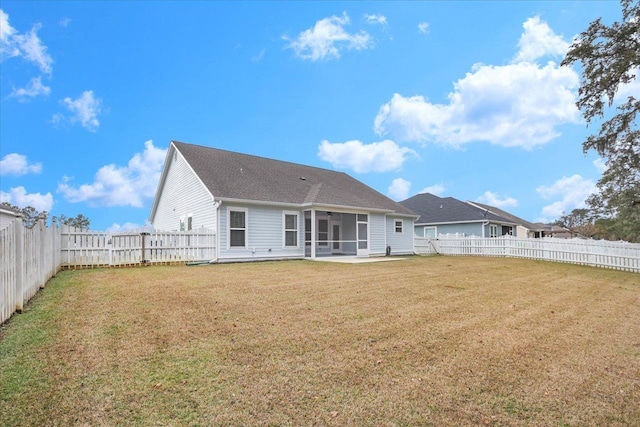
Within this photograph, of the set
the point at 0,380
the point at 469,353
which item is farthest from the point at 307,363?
the point at 0,380

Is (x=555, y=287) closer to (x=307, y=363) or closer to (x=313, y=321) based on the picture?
(x=313, y=321)

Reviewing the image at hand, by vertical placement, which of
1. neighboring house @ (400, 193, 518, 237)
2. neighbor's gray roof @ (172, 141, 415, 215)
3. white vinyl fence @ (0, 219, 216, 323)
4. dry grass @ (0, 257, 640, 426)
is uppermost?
neighbor's gray roof @ (172, 141, 415, 215)

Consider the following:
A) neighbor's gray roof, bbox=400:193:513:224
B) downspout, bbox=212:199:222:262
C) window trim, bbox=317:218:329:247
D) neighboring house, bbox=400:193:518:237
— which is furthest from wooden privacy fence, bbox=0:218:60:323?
neighbor's gray roof, bbox=400:193:513:224

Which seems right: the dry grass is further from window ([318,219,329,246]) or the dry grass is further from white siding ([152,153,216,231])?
window ([318,219,329,246])

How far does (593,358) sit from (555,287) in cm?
618

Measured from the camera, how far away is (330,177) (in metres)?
23.6

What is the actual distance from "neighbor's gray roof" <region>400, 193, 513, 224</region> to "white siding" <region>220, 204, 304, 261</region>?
55.4 ft

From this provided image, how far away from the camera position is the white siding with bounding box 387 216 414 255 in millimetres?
22516

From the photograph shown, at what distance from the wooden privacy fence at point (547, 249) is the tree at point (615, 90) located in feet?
12.2

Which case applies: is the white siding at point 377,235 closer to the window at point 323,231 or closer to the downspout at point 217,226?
the window at point 323,231

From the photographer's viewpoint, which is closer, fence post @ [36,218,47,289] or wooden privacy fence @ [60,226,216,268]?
fence post @ [36,218,47,289]

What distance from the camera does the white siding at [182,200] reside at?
16.0 m

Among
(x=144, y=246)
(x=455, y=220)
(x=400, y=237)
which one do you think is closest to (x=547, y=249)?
(x=400, y=237)

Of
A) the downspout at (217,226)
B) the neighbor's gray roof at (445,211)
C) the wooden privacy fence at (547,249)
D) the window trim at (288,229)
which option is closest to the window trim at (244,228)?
the downspout at (217,226)
